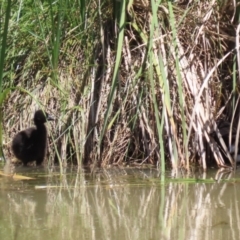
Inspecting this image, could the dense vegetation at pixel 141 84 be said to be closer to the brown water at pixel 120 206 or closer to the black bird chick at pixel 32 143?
the black bird chick at pixel 32 143

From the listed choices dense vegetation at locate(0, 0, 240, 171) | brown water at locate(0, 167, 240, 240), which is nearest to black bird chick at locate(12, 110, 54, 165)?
dense vegetation at locate(0, 0, 240, 171)

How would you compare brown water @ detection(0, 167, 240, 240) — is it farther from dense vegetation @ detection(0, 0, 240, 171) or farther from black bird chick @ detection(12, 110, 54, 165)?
black bird chick @ detection(12, 110, 54, 165)

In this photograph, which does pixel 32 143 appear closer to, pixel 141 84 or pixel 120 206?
Result: pixel 141 84

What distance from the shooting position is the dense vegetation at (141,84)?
455cm

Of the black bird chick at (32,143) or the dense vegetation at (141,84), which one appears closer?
the dense vegetation at (141,84)

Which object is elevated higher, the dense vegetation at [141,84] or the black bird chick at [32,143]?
the dense vegetation at [141,84]

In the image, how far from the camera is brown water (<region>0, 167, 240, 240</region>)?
A: 8.97ft

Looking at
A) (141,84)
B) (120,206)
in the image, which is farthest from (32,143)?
(120,206)

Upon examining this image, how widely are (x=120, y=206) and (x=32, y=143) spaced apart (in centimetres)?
207

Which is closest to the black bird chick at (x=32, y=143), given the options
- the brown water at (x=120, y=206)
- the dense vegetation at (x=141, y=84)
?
the dense vegetation at (x=141, y=84)

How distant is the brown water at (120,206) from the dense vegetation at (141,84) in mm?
369

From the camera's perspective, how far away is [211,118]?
4.60m

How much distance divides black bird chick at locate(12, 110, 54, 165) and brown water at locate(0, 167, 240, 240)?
31.1 inches

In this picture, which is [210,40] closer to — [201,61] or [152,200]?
[201,61]
